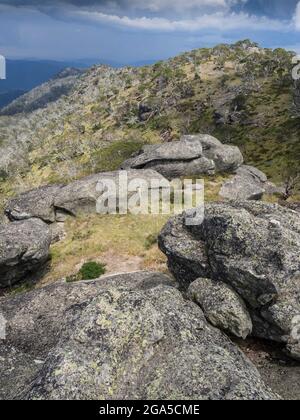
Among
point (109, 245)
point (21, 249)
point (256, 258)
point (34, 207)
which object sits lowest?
point (109, 245)

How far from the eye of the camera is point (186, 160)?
6372 centimetres

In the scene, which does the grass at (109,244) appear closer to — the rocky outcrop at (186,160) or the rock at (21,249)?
the rock at (21,249)

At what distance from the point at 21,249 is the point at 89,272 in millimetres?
6449

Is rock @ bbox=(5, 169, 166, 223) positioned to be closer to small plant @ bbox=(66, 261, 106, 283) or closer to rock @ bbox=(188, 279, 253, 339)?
small plant @ bbox=(66, 261, 106, 283)

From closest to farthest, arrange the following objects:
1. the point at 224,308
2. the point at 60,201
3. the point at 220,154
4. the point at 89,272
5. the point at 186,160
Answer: the point at 224,308 → the point at 89,272 → the point at 60,201 → the point at 186,160 → the point at 220,154

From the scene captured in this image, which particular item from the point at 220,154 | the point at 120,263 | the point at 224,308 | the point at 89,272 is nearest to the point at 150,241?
the point at 120,263

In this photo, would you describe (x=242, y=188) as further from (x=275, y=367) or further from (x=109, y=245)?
(x=275, y=367)

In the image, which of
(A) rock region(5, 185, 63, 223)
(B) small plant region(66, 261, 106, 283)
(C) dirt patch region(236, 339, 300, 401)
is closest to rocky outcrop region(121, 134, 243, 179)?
(A) rock region(5, 185, 63, 223)

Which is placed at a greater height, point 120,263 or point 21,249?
point 21,249

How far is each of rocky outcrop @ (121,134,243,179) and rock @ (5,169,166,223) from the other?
10.7 m

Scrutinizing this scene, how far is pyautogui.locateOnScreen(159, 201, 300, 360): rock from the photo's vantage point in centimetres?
2400

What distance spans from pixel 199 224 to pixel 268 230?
5179 mm

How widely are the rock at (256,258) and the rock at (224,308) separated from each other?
662 mm

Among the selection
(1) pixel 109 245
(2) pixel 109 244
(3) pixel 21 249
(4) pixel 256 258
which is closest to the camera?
(4) pixel 256 258
